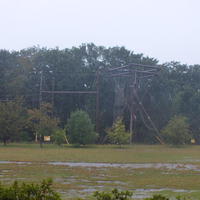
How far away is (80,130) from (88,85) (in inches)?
780

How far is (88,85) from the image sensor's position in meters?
69.8

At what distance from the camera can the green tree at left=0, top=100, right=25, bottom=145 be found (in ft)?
168

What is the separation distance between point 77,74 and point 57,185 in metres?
53.7

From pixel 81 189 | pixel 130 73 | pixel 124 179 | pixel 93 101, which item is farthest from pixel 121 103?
pixel 81 189

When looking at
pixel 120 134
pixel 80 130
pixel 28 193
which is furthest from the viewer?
pixel 120 134

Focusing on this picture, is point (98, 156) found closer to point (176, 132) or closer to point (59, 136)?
point (59, 136)

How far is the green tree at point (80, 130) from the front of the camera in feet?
168

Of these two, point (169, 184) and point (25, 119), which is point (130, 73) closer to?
point (25, 119)

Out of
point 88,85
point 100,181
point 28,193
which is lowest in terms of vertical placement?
point 100,181

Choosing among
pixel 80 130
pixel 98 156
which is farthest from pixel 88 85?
pixel 98 156

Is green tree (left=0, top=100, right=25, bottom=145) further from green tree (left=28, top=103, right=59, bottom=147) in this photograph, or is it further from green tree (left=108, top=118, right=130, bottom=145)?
green tree (left=108, top=118, right=130, bottom=145)

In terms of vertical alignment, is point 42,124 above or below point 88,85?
below

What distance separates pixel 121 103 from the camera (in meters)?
57.0

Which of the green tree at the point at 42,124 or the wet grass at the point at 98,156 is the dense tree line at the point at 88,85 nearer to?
the green tree at the point at 42,124
